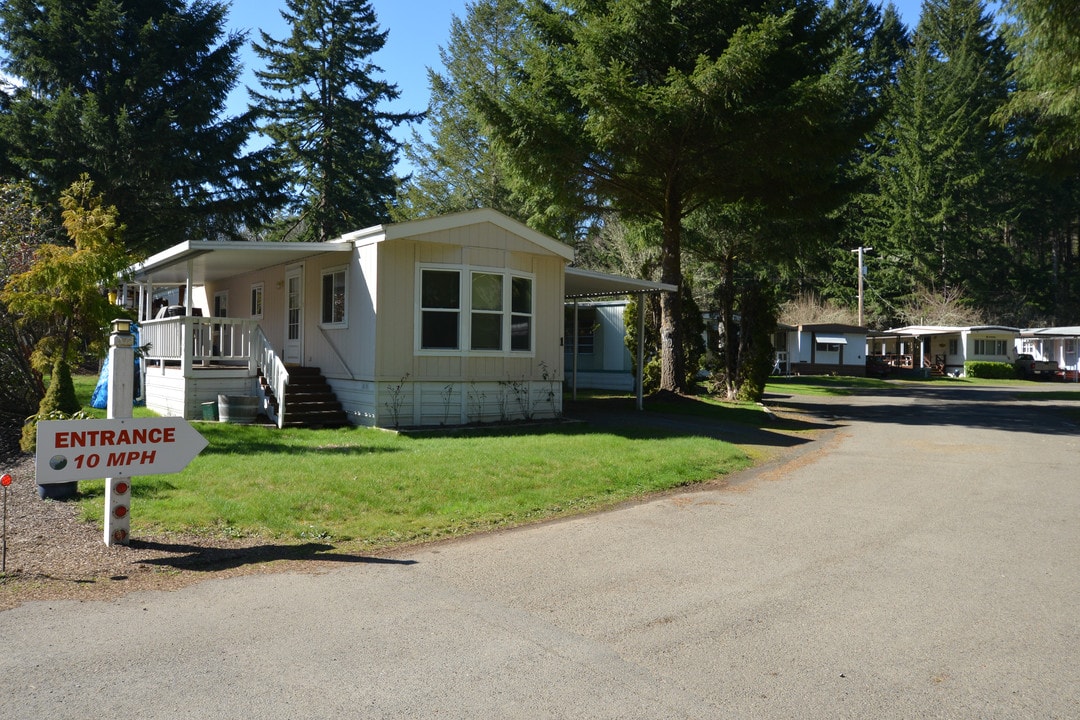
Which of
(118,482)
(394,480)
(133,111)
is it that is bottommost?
(394,480)

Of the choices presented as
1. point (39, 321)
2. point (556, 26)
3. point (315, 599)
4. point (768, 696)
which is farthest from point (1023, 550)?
point (556, 26)

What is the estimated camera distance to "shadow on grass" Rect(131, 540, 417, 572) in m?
6.08

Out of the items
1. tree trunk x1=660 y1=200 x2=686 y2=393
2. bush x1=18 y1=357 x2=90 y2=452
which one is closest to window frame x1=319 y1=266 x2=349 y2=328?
bush x1=18 y1=357 x2=90 y2=452

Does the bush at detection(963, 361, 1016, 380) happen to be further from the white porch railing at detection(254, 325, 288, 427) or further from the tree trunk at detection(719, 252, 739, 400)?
the white porch railing at detection(254, 325, 288, 427)

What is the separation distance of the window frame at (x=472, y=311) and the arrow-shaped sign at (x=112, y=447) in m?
7.15

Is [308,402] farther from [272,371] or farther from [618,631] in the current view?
[618,631]

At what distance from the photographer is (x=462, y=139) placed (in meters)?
36.5

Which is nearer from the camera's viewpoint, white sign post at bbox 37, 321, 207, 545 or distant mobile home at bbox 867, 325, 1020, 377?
white sign post at bbox 37, 321, 207, 545

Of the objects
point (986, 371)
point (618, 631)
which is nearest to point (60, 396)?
point (618, 631)

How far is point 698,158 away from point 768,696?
1608 centimetres

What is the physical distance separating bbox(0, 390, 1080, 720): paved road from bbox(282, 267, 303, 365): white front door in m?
9.47

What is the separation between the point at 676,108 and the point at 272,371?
9.19 m

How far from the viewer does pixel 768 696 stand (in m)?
3.85

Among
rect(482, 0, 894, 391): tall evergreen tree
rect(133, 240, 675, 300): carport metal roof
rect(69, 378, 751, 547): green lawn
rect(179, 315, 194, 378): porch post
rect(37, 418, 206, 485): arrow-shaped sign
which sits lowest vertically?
rect(69, 378, 751, 547): green lawn
